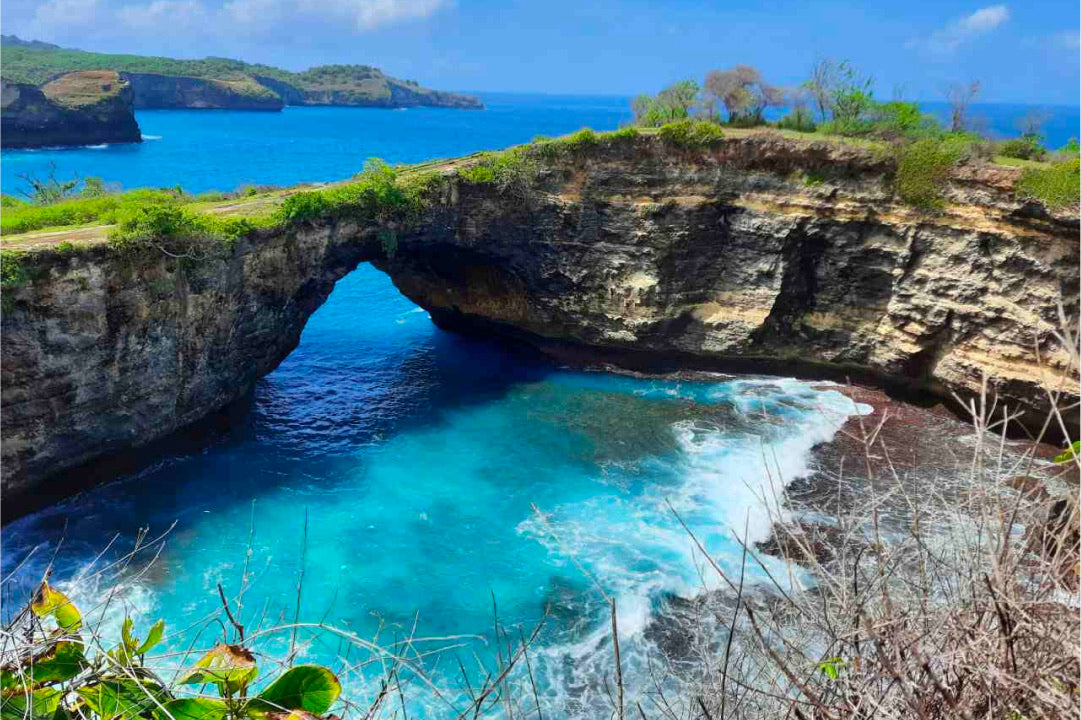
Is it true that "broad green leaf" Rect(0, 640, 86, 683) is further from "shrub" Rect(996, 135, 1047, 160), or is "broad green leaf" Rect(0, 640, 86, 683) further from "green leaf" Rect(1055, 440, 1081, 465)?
"shrub" Rect(996, 135, 1047, 160)

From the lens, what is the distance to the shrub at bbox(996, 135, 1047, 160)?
79.5 ft

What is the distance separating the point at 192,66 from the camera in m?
144

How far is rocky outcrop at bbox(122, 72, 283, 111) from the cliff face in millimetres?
118727

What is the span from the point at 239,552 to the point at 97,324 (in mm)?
6811

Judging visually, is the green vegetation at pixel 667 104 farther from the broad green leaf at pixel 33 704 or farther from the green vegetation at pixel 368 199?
the broad green leaf at pixel 33 704

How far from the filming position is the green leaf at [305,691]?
12.8ft

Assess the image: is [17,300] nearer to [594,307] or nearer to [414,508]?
[414,508]

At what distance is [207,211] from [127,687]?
794 inches

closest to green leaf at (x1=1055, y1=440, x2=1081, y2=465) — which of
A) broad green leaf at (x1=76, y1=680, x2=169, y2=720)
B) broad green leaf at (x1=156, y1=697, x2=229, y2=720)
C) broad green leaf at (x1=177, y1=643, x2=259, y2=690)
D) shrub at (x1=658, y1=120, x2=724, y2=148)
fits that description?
broad green leaf at (x1=177, y1=643, x2=259, y2=690)

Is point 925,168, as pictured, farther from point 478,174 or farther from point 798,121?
point 478,174

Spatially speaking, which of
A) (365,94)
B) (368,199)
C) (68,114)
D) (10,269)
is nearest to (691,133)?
(368,199)

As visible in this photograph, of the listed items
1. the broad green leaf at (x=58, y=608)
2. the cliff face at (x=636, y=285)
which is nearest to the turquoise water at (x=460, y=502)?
the cliff face at (x=636, y=285)

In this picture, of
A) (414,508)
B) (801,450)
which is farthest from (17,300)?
(801,450)

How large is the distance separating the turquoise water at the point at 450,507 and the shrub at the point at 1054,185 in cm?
859
